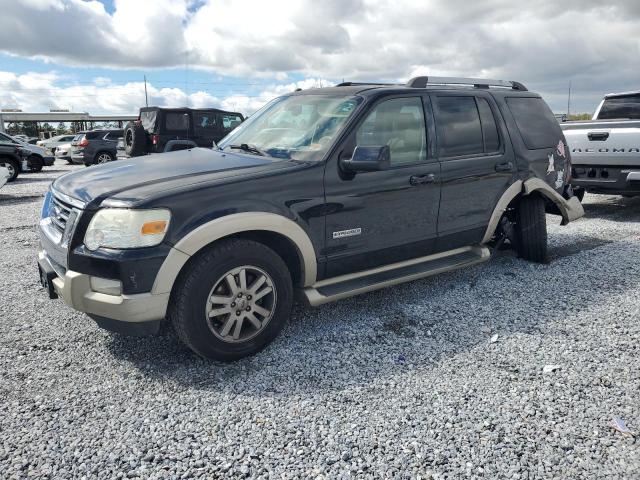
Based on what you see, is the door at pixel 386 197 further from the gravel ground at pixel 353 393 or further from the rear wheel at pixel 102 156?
the rear wheel at pixel 102 156

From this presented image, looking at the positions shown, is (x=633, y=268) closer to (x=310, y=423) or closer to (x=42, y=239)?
(x=310, y=423)

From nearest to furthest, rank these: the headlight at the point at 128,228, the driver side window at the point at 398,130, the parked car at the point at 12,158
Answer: the headlight at the point at 128,228, the driver side window at the point at 398,130, the parked car at the point at 12,158

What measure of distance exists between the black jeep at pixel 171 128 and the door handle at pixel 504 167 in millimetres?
10157

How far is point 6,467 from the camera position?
93.6 inches

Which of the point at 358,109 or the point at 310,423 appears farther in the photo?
the point at 358,109

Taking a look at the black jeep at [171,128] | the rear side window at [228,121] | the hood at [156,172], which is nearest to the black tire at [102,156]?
the black jeep at [171,128]

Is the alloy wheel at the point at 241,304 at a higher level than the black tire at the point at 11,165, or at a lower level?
lower

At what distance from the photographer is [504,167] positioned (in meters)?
4.67

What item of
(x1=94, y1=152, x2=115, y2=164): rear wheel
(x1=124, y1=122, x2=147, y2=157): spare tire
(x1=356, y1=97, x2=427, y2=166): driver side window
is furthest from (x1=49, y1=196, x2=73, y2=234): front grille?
(x1=94, y1=152, x2=115, y2=164): rear wheel

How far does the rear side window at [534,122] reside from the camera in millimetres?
4975

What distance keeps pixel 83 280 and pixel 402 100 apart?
2679 mm

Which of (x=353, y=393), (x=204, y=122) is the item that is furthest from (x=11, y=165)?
(x=353, y=393)

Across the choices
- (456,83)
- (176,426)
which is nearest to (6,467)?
(176,426)

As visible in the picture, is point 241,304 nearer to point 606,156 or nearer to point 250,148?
point 250,148
